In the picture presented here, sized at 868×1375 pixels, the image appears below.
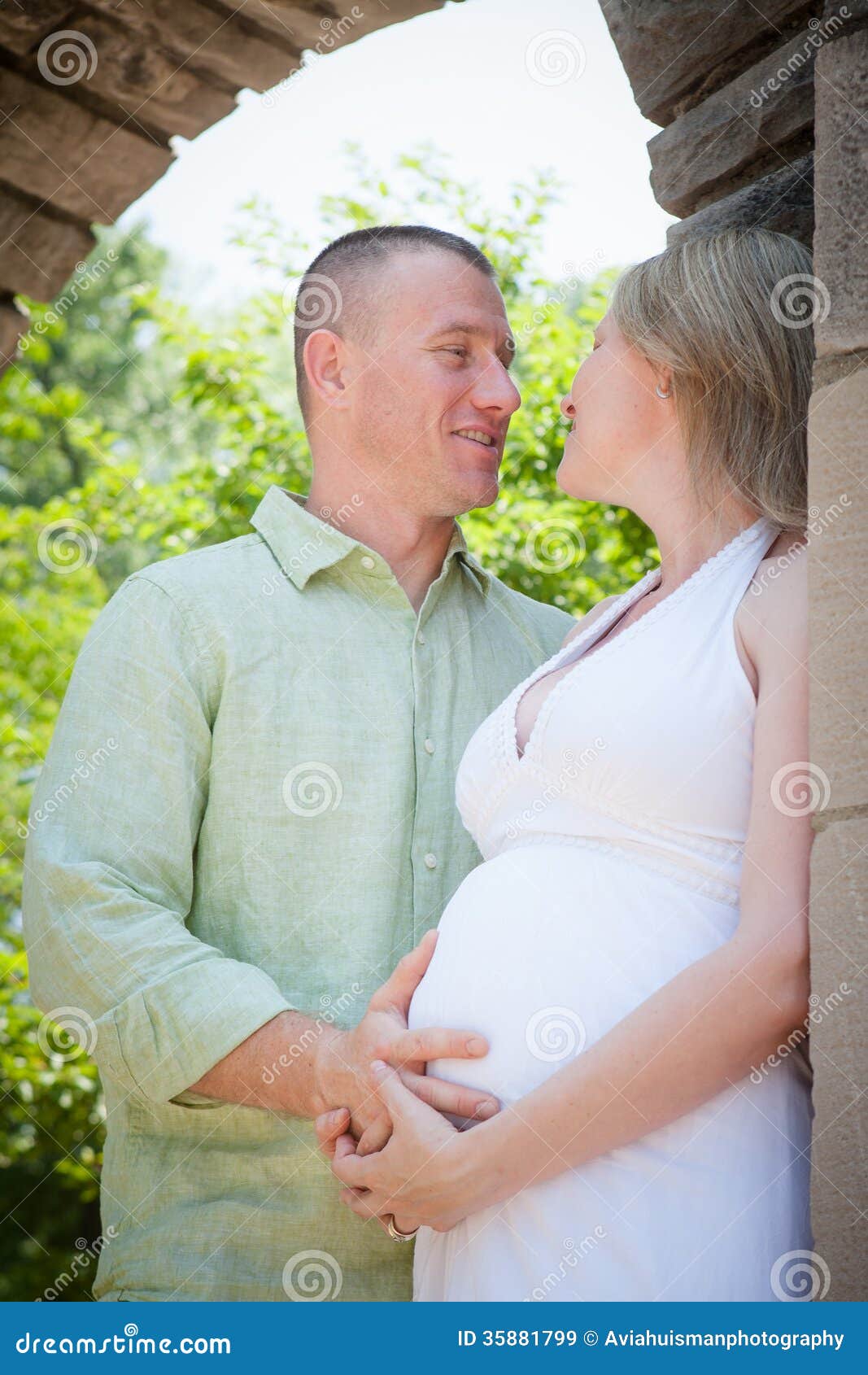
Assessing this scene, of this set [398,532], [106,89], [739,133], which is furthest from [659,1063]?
[106,89]

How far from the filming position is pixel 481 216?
534 centimetres

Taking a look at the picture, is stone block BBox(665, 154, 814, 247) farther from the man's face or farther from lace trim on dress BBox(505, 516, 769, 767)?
the man's face

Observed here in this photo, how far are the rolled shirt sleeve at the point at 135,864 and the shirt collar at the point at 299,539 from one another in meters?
0.31

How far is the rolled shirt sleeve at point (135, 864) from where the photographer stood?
91.4 inches

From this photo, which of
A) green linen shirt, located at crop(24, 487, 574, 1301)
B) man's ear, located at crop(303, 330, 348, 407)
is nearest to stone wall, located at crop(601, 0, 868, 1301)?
green linen shirt, located at crop(24, 487, 574, 1301)

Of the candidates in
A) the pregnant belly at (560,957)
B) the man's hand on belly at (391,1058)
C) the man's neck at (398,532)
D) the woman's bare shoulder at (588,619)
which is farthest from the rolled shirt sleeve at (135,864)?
the woman's bare shoulder at (588,619)

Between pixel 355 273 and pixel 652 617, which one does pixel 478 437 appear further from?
pixel 652 617

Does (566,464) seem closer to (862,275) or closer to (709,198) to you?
(709,198)

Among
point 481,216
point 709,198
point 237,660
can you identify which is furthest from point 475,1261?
point 481,216

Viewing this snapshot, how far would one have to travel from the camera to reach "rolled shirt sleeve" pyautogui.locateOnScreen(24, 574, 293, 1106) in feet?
7.61

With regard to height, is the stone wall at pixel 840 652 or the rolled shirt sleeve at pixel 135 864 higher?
the stone wall at pixel 840 652

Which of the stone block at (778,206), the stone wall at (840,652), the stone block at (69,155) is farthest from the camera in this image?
the stone block at (69,155)

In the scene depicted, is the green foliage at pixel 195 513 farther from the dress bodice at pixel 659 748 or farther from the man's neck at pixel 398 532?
the dress bodice at pixel 659 748

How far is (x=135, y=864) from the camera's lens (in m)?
2.50
